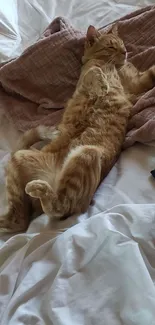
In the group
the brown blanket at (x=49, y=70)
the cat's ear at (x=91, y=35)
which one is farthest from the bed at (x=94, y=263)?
the cat's ear at (x=91, y=35)

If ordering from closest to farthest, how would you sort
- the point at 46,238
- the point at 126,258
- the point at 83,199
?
the point at 126,258
the point at 46,238
the point at 83,199

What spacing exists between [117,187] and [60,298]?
489 millimetres

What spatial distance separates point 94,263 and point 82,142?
600mm

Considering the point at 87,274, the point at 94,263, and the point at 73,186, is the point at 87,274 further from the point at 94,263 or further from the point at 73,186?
the point at 73,186

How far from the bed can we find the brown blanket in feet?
1.66

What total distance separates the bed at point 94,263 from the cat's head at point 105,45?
0.57 m

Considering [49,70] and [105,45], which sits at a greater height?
[49,70]

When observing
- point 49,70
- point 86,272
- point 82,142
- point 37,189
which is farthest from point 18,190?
point 49,70

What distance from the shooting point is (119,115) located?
64.6 inches

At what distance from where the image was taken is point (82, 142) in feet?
5.12

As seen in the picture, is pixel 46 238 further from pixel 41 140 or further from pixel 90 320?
pixel 41 140

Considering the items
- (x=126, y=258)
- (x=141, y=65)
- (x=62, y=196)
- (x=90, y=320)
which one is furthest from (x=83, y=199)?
(x=141, y=65)

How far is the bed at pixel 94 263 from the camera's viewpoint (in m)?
0.97

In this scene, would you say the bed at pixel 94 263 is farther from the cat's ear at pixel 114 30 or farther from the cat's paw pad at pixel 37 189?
the cat's ear at pixel 114 30
